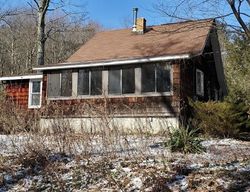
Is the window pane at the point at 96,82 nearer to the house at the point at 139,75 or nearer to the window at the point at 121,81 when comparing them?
the house at the point at 139,75

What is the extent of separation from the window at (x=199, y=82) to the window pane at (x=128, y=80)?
3.46 meters

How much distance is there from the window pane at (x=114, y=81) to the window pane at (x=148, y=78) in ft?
3.88

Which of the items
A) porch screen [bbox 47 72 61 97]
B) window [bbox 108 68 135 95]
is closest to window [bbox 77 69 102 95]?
window [bbox 108 68 135 95]

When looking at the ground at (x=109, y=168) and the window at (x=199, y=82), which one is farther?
the window at (x=199, y=82)

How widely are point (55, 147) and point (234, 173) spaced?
398 cm

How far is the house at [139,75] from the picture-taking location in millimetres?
17516

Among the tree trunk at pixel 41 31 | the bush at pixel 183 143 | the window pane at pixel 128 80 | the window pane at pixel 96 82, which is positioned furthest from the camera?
the tree trunk at pixel 41 31

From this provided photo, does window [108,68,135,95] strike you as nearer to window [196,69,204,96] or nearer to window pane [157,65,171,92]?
window pane [157,65,171,92]

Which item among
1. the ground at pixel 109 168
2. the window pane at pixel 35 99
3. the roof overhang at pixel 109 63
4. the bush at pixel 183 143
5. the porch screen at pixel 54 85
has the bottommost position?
the ground at pixel 109 168

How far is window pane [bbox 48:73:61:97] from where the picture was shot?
20.3 m

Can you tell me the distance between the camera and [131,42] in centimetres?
2128

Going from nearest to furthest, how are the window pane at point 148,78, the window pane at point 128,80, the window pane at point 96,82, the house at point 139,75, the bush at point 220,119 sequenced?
the bush at point 220,119 → the house at point 139,75 → the window pane at point 148,78 → the window pane at point 128,80 → the window pane at point 96,82

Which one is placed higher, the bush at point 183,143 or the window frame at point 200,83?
the window frame at point 200,83

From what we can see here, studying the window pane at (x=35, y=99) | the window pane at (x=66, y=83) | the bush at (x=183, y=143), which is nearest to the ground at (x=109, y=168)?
the bush at (x=183, y=143)
